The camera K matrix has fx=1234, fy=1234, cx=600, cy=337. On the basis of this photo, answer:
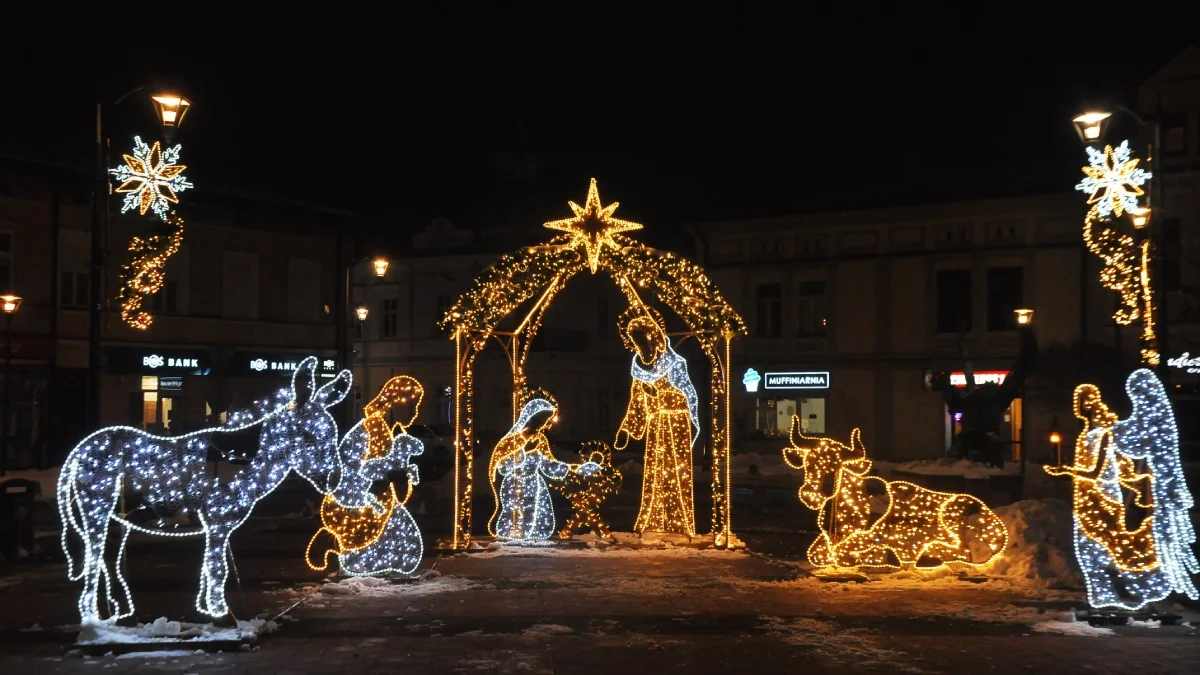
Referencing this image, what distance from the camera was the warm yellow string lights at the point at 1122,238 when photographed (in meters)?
13.9

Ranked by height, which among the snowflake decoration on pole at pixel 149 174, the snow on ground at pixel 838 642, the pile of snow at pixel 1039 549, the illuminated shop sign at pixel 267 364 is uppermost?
the snowflake decoration on pole at pixel 149 174

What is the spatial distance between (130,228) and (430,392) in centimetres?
1624

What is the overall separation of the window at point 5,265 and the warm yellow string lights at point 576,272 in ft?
59.5

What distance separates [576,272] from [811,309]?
24159mm

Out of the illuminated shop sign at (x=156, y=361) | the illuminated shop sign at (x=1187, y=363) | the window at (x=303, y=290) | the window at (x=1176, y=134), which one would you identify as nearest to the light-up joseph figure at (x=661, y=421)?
the illuminated shop sign at (x=156, y=361)

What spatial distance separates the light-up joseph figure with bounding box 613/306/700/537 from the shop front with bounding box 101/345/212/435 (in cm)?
1812

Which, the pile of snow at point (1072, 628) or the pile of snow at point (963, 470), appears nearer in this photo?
the pile of snow at point (1072, 628)

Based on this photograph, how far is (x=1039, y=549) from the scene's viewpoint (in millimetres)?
13469

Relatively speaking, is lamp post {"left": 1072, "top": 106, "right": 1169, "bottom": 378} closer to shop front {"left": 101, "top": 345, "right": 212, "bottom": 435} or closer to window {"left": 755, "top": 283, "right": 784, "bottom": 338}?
shop front {"left": 101, "top": 345, "right": 212, "bottom": 435}

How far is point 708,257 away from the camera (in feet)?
133

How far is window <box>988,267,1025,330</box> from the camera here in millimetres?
36219

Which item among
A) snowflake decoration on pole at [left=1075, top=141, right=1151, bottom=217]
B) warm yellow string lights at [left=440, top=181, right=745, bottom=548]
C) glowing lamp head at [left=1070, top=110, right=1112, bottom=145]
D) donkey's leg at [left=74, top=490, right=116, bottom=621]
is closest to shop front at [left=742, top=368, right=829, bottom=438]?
warm yellow string lights at [left=440, top=181, right=745, bottom=548]

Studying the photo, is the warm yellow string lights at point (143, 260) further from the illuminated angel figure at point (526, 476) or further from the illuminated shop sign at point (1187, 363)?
the illuminated shop sign at point (1187, 363)

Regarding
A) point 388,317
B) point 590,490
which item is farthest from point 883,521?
point 388,317
